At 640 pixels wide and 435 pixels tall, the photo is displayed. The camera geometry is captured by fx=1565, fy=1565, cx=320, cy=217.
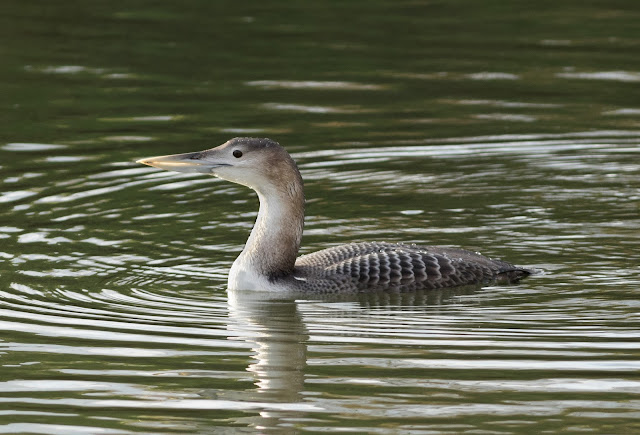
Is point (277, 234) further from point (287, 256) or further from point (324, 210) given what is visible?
point (324, 210)

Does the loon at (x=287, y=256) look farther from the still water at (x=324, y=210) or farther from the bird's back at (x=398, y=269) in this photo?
the still water at (x=324, y=210)

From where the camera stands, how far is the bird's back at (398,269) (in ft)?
34.9

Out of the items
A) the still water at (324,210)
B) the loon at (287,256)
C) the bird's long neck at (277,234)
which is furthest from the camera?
the bird's long neck at (277,234)

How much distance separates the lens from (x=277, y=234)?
10.7 m

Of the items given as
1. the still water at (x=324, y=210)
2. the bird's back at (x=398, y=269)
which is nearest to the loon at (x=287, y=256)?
the bird's back at (x=398, y=269)

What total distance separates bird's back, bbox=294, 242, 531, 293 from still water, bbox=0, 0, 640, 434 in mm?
170

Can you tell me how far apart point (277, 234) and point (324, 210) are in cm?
230

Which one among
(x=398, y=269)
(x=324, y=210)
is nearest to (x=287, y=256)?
(x=398, y=269)

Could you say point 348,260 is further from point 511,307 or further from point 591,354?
point 591,354

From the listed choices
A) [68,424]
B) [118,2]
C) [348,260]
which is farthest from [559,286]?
[118,2]

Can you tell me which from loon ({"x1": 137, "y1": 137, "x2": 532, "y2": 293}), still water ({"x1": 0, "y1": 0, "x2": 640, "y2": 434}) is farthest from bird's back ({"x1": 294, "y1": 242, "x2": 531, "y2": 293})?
still water ({"x1": 0, "y1": 0, "x2": 640, "y2": 434})

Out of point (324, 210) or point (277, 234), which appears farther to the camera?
point (324, 210)

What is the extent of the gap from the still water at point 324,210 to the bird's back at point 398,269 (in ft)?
0.56

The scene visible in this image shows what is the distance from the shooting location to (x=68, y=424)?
7.52 m
